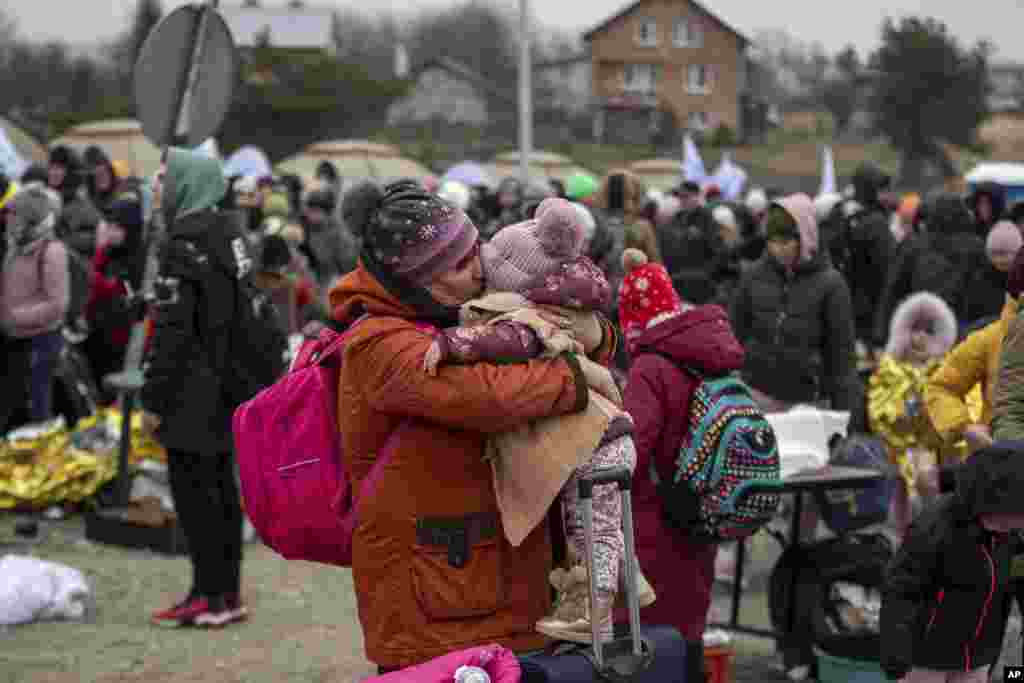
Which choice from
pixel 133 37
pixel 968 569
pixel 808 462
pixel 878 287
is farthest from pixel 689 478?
pixel 133 37

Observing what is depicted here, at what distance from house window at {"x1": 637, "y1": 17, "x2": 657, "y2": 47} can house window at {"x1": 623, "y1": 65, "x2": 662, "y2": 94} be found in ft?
5.69

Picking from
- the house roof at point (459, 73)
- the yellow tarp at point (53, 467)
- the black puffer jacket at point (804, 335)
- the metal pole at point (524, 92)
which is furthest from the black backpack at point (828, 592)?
the house roof at point (459, 73)

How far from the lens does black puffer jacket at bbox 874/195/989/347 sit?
1057 centimetres

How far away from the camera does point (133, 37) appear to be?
84000mm

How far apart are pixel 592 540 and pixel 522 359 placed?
18.4 inches

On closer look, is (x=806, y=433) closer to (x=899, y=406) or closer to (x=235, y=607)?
(x=899, y=406)

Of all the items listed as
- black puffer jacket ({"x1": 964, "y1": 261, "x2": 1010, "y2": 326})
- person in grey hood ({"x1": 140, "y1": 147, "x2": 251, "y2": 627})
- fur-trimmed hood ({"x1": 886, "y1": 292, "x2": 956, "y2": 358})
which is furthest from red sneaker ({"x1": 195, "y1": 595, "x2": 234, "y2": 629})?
black puffer jacket ({"x1": 964, "y1": 261, "x2": 1010, "y2": 326})

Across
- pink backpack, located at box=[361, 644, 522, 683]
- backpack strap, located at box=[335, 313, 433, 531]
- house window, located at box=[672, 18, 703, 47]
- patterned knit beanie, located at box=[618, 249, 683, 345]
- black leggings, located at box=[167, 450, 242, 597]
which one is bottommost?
black leggings, located at box=[167, 450, 242, 597]

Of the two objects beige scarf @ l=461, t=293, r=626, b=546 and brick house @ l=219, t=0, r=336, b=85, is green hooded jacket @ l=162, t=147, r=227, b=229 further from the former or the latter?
brick house @ l=219, t=0, r=336, b=85

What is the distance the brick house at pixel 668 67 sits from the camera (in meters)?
38.0

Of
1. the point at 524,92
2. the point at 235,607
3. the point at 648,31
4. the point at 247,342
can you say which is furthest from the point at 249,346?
the point at 648,31

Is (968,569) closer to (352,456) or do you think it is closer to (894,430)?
(352,456)

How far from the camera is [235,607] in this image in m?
7.39

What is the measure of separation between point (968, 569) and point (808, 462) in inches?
65.6
